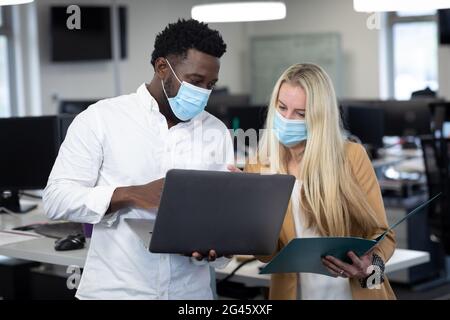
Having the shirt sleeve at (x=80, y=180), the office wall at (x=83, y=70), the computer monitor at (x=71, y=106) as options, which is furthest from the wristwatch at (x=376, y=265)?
the office wall at (x=83, y=70)

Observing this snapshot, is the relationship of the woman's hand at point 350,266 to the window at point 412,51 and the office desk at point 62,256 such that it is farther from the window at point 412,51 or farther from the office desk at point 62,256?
the window at point 412,51

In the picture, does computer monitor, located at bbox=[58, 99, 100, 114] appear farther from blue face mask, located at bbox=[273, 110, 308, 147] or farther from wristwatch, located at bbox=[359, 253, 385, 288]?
wristwatch, located at bbox=[359, 253, 385, 288]

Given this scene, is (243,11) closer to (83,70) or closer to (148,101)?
(148,101)

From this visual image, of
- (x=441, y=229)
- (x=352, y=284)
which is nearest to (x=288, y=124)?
(x=352, y=284)

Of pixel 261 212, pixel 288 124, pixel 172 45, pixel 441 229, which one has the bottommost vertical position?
pixel 441 229

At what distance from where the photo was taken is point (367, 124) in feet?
18.6

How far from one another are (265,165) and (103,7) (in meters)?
5.42

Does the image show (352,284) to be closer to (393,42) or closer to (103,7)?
(103,7)

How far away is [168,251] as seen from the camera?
1.68 metres

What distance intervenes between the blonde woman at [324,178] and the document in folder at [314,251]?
116 millimetres

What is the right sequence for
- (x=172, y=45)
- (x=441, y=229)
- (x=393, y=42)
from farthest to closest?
(x=393, y=42) < (x=441, y=229) < (x=172, y=45)

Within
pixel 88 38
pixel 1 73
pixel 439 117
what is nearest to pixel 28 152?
pixel 439 117

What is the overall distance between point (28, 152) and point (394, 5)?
158 cm

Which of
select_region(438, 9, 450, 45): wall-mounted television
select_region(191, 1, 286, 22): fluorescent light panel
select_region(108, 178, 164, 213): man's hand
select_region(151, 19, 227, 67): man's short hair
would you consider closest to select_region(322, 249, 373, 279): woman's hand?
select_region(108, 178, 164, 213): man's hand
